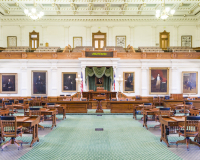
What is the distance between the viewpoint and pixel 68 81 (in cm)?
1677

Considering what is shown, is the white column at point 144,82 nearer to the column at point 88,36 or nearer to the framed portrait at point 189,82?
the framed portrait at point 189,82

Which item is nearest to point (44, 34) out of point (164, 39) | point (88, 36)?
point (88, 36)

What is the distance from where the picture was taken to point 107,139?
650 centimetres

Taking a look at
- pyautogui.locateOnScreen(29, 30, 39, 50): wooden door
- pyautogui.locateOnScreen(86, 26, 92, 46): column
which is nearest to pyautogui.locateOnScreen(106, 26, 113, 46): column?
pyautogui.locateOnScreen(86, 26, 92, 46): column

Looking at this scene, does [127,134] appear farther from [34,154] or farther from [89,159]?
[34,154]

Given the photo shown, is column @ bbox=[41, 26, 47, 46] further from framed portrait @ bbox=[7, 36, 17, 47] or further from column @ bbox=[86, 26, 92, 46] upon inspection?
column @ bbox=[86, 26, 92, 46]

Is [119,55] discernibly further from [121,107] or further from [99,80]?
[121,107]

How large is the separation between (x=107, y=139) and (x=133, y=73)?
36.2ft

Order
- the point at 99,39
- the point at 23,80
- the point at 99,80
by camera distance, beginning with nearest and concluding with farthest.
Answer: the point at 23,80 → the point at 99,80 → the point at 99,39

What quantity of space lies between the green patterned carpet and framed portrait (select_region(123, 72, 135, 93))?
28.3 feet

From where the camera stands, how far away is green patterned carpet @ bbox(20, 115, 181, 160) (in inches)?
199

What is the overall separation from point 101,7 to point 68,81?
352 inches

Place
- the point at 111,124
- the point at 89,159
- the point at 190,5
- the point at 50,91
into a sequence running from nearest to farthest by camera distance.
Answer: the point at 89,159
the point at 111,124
the point at 50,91
the point at 190,5

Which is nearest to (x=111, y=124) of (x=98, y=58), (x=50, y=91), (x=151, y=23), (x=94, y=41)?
(x=98, y=58)
